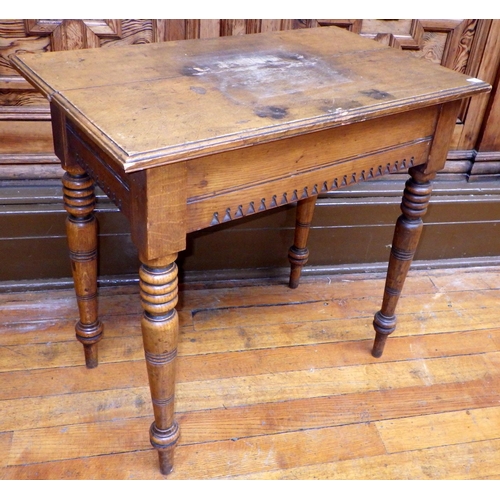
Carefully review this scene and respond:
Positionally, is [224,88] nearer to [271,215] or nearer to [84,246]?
[84,246]

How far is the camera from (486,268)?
2361 millimetres

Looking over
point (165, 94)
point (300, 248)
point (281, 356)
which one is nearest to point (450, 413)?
point (281, 356)

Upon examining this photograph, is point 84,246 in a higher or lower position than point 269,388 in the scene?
higher

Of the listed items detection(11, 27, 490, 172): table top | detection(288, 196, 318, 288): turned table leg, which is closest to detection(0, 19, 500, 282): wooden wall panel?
detection(288, 196, 318, 288): turned table leg

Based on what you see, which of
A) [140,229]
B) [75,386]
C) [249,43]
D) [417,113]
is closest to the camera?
[140,229]

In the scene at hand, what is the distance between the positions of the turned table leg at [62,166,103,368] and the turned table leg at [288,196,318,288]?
2.34ft

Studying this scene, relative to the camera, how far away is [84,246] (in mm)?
1524

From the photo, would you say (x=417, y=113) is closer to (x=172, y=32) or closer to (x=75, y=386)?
(x=172, y=32)

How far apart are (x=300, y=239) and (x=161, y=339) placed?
0.90 metres

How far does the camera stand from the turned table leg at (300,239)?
6.47 ft

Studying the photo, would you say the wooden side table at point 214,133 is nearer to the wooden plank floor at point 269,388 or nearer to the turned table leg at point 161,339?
the turned table leg at point 161,339

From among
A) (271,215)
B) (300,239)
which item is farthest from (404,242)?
(271,215)

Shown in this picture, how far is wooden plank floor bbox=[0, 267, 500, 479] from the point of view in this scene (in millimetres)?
1531
